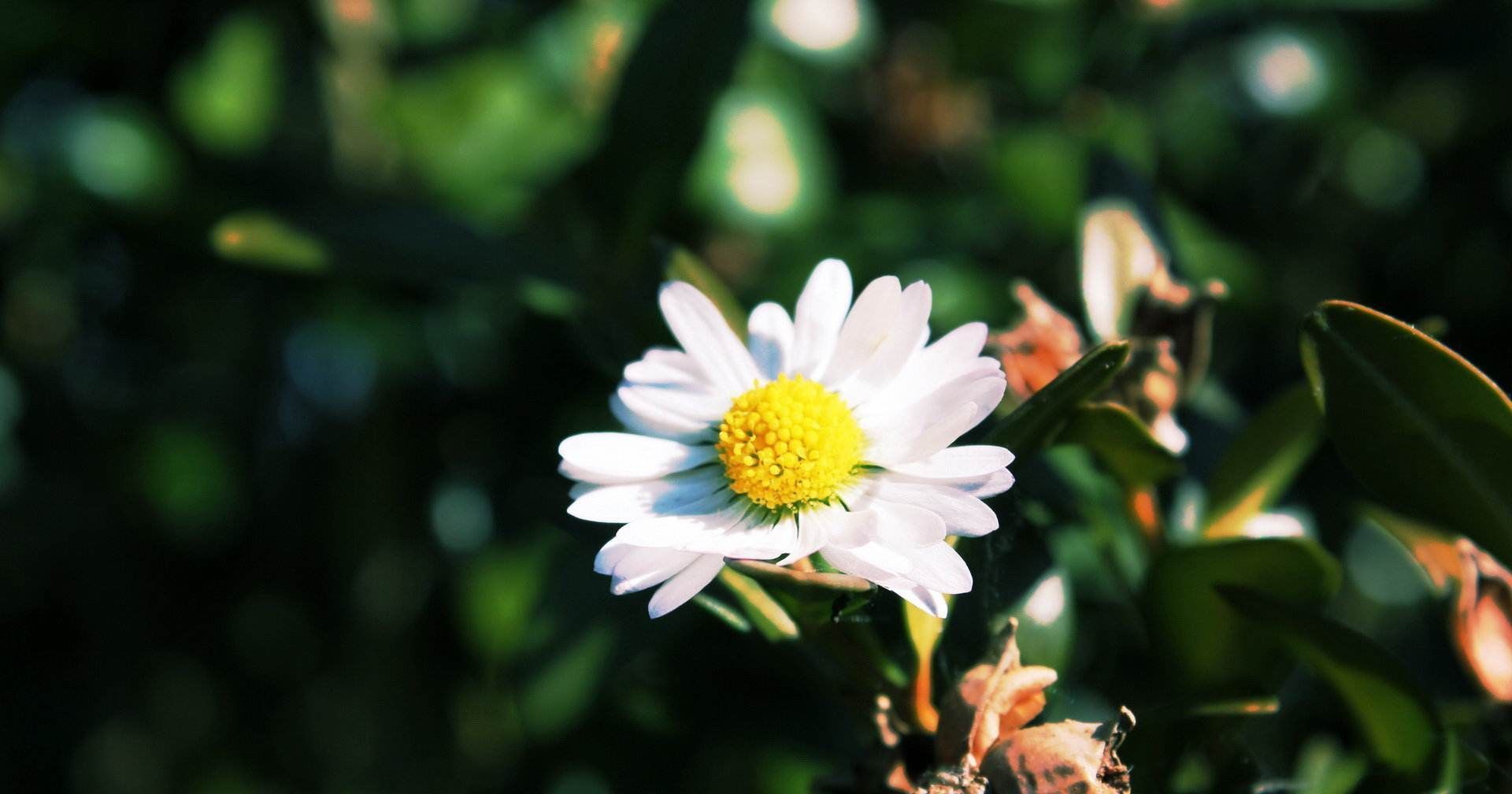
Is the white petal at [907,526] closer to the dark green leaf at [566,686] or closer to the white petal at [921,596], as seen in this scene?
the white petal at [921,596]

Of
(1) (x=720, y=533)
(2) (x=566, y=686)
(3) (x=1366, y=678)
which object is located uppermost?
(1) (x=720, y=533)

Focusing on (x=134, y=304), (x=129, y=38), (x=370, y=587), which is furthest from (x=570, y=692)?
(x=129, y=38)

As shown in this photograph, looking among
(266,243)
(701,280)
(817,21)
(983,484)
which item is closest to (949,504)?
(983,484)

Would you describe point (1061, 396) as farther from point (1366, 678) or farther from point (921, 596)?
point (1366, 678)

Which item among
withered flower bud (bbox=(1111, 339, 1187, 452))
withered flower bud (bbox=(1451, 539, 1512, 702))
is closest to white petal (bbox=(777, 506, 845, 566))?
withered flower bud (bbox=(1111, 339, 1187, 452))

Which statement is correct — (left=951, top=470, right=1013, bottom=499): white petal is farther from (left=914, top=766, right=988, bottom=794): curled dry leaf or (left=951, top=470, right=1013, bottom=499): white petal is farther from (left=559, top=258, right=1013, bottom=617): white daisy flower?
(left=914, top=766, right=988, bottom=794): curled dry leaf

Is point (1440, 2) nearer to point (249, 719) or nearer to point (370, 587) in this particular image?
point (370, 587)

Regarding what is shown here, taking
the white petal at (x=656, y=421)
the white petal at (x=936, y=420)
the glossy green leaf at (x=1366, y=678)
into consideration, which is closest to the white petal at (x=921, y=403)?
the white petal at (x=936, y=420)
